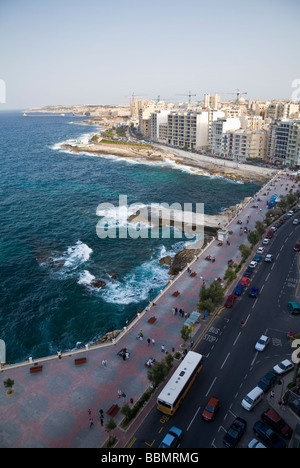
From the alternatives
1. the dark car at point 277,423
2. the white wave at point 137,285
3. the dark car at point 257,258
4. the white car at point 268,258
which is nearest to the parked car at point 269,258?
the white car at point 268,258

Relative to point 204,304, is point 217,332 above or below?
below

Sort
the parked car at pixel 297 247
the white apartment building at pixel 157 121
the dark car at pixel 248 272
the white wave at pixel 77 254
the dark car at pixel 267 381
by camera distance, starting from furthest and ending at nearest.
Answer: the white apartment building at pixel 157 121
the white wave at pixel 77 254
the parked car at pixel 297 247
the dark car at pixel 248 272
the dark car at pixel 267 381

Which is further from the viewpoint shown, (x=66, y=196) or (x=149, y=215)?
(x=66, y=196)

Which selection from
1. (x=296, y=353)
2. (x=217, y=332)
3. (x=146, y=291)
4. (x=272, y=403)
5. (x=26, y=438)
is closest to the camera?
(x=26, y=438)

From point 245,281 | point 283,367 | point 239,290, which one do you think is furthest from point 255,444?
point 245,281

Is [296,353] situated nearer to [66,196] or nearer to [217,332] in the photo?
Result: [217,332]

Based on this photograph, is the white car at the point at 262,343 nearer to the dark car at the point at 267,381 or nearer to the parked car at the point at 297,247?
the dark car at the point at 267,381
